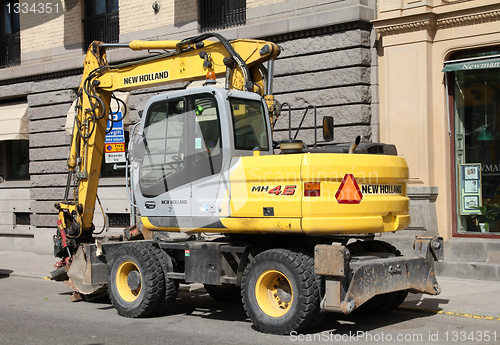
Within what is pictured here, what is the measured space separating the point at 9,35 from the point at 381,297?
17.6 metres

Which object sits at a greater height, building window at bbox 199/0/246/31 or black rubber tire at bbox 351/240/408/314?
building window at bbox 199/0/246/31

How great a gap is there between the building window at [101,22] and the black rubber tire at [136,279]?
11240mm

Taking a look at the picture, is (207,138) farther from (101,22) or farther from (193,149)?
(101,22)

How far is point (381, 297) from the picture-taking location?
9.77 meters

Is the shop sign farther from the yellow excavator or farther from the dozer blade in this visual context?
the dozer blade

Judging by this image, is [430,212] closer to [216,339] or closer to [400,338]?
[400,338]

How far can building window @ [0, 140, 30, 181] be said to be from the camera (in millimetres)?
22422

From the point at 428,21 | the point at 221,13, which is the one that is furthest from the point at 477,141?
the point at 221,13

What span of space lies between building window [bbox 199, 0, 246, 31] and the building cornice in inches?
160

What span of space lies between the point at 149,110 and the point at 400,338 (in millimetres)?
4805

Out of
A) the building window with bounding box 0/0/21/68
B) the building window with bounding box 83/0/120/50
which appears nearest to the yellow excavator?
the building window with bounding box 83/0/120/50

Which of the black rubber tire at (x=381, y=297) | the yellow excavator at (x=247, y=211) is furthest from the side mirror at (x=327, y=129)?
the black rubber tire at (x=381, y=297)

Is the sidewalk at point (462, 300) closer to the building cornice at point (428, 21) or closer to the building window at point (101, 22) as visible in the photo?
the building cornice at point (428, 21)

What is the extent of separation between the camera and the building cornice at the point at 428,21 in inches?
522
